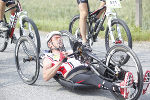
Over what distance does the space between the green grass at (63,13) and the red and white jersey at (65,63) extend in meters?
3.70

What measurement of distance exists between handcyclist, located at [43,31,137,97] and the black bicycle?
1464 mm

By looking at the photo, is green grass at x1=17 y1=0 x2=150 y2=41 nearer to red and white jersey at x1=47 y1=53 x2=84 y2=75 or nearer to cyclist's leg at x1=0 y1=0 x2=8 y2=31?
cyclist's leg at x1=0 y1=0 x2=8 y2=31

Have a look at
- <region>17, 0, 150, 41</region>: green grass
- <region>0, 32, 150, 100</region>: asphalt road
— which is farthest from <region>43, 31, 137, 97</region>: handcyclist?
<region>17, 0, 150, 41</region>: green grass

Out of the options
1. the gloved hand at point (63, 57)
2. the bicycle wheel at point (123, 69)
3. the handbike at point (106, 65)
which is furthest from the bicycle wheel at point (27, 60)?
the bicycle wheel at point (123, 69)

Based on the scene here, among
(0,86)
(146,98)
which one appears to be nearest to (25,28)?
(0,86)

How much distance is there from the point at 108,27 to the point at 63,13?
22.9 feet

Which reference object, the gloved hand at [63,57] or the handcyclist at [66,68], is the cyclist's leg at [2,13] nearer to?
the handcyclist at [66,68]

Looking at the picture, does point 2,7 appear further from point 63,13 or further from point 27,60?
point 63,13

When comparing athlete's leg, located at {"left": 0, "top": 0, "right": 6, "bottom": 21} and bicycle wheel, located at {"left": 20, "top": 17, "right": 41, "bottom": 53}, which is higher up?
athlete's leg, located at {"left": 0, "top": 0, "right": 6, "bottom": 21}

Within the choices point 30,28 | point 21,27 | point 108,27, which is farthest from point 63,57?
point 21,27

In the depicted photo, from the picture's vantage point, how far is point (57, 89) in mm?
5660

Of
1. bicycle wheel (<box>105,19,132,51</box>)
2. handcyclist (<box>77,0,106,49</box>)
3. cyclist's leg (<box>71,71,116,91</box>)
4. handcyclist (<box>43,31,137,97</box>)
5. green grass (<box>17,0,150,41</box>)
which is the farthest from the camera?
green grass (<box>17,0,150,41</box>)

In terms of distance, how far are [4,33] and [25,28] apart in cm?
78

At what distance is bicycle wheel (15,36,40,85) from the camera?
569 centimetres
